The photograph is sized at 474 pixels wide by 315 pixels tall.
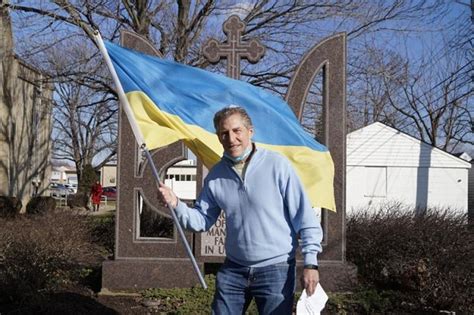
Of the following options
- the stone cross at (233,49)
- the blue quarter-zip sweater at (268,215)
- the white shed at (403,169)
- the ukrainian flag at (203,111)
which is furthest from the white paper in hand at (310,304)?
the white shed at (403,169)

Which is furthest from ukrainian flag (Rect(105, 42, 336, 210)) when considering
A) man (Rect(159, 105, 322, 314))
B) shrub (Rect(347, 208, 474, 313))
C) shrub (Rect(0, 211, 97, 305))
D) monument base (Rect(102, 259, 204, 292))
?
monument base (Rect(102, 259, 204, 292))

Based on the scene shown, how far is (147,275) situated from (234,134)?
4.85 metres

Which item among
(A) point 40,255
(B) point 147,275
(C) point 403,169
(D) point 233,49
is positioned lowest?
(B) point 147,275

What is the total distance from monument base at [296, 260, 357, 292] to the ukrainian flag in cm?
307

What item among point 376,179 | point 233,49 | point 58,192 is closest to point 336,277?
point 233,49

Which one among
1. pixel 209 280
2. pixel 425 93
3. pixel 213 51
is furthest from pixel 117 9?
pixel 425 93

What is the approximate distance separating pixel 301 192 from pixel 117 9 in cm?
1149

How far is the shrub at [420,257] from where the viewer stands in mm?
7000

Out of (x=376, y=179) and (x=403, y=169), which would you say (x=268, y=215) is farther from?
(x=403, y=169)

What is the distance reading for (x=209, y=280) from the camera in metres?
8.02

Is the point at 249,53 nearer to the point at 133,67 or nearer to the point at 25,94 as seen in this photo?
the point at 133,67

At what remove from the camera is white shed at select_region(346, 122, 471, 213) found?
22.9 metres

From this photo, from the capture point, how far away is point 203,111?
5062 mm

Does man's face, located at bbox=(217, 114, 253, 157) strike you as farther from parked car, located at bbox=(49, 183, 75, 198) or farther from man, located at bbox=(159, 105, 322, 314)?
parked car, located at bbox=(49, 183, 75, 198)
